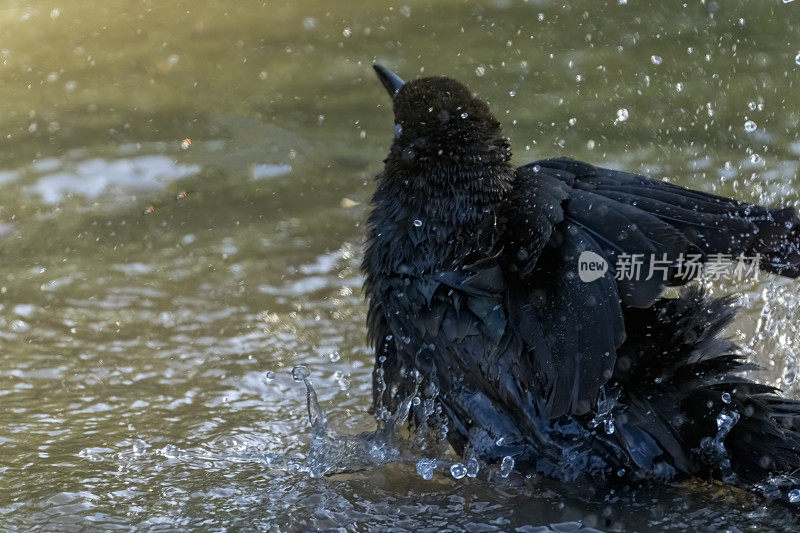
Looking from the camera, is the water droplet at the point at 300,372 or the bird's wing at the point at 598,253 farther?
the water droplet at the point at 300,372

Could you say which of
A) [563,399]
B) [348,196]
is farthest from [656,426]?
[348,196]

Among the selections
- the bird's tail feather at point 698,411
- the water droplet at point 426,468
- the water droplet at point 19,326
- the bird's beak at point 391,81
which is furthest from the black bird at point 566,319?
the water droplet at point 19,326

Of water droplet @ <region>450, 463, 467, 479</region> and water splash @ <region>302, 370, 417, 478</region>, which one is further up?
water splash @ <region>302, 370, 417, 478</region>

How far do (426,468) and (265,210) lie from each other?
2.94 meters

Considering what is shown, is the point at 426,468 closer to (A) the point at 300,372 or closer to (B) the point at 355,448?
(B) the point at 355,448

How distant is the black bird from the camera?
3266mm

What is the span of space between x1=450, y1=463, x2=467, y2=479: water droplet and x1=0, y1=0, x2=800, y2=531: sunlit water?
18 mm

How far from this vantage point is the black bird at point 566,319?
3266 mm

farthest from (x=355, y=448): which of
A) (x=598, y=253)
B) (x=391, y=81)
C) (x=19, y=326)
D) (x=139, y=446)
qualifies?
(x=19, y=326)

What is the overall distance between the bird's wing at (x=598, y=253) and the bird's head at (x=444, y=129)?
0.22m

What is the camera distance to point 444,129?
12.1 feet

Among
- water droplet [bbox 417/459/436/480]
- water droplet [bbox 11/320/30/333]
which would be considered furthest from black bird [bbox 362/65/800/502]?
water droplet [bbox 11/320/30/333]

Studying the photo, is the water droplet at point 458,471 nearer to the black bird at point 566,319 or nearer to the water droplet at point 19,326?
the black bird at point 566,319

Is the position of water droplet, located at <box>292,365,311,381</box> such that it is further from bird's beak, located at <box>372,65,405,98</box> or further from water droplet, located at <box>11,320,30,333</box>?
water droplet, located at <box>11,320,30,333</box>
